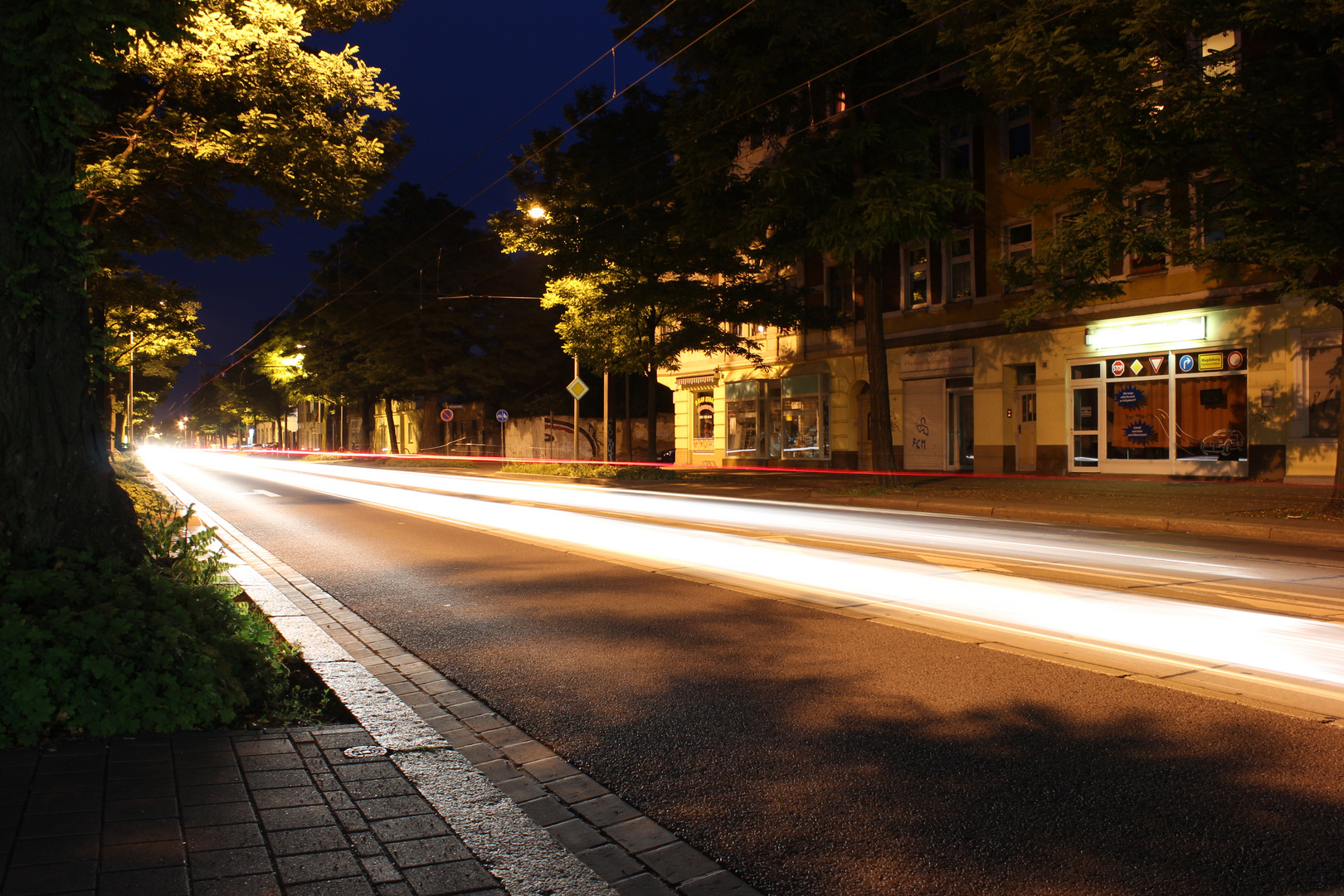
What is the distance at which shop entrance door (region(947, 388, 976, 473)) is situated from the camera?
28.1m

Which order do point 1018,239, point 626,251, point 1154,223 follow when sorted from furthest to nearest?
point 626,251
point 1018,239
point 1154,223

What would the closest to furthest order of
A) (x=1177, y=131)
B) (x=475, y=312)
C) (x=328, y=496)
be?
1. (x=1177, y=131)
2. (x=328, y=496)
3. (x=475, y=312)

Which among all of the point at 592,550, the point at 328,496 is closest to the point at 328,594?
the point at 592,550

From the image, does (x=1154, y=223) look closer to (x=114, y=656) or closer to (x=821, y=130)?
(x=821, y=130)

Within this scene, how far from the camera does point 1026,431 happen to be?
26172 millimetres

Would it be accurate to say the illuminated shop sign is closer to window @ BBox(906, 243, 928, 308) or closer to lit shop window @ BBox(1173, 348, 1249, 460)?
lit shop window @ BBox(1173, 348, 1249, 460)

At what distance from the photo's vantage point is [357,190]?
52.7ft

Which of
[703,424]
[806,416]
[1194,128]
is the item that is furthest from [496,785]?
[703,424]

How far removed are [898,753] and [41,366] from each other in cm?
491

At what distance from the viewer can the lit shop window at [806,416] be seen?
32594 millimetres

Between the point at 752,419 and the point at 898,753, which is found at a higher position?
the point at 752,419

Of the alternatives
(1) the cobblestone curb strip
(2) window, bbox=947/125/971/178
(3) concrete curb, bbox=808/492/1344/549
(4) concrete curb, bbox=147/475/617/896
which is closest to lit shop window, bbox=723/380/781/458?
(2) window, bbox=947/125/971/178

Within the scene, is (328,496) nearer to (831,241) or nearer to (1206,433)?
(831,241)

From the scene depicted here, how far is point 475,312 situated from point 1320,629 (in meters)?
52.0
